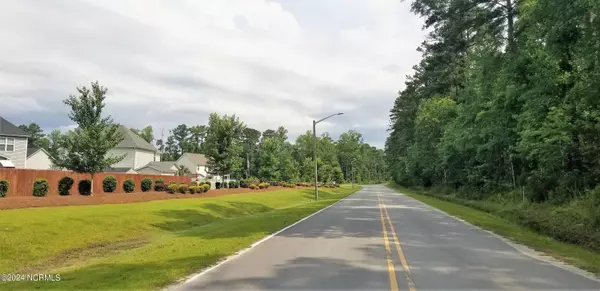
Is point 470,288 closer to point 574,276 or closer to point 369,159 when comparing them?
point 574,276

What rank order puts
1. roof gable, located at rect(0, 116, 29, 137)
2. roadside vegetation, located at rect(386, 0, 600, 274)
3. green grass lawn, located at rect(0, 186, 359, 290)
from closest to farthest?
green grass lawn, located at rect(0, 186, 359, 290)
roadside vegetation, located at rect(386, 0, 600, 274)
roof gable, located at rect(0, 116, 29, 137)

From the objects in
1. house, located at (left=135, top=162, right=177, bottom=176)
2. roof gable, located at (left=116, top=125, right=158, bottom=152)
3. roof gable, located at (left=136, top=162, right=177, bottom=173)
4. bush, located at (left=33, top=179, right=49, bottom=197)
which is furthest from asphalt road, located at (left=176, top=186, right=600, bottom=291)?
roof gable, located at (left=136, top=162, right=177, bottom=173)

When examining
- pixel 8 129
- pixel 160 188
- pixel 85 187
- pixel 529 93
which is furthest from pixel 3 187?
pixel 529 93

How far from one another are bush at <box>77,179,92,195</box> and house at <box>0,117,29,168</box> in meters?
19.5

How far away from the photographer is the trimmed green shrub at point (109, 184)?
3053 centimetres

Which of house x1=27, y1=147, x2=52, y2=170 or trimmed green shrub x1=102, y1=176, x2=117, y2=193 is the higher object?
house x1=27, y1=147, x2=52, y2=170

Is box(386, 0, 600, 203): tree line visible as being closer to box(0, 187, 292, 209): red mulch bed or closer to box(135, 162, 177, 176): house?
box(0, 187, 292, 209): red mulch bed

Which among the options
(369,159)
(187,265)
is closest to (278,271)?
(187,265)

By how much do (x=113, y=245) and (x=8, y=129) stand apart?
36.4m

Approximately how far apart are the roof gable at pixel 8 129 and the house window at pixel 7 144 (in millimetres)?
696

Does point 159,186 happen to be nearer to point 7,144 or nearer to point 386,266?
point 7,144

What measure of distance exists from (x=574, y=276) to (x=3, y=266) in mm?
12986

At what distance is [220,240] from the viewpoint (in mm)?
13961

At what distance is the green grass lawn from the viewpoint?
28.3 feet
